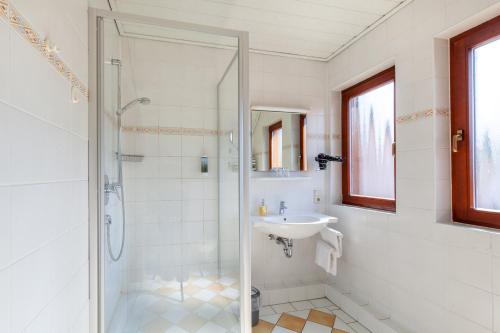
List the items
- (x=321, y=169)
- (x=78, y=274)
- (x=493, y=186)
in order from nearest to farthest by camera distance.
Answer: (x=78, y=274) → (x=493, y=186) → (x=321, y=169)

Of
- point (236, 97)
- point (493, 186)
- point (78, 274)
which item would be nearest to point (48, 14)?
point (236, 97)

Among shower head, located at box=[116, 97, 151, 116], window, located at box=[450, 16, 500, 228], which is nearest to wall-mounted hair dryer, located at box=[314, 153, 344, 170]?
window, located at box=[450, 16, 500, 228]

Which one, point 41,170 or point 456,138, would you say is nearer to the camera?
point 41,170

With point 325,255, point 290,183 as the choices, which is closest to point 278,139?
point 290,183

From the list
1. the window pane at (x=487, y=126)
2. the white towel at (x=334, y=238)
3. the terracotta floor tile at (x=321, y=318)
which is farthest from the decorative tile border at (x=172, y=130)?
the terracotta floor tile at (x=321, y=318)

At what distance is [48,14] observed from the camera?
919 millimetres

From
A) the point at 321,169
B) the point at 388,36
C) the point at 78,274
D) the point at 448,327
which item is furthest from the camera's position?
the point at 321,169

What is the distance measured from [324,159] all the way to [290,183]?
1.34 feet

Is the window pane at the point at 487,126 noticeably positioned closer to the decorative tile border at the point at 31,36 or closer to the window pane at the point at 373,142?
the window pane at the point at 373,142

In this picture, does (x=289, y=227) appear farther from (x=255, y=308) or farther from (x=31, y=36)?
(x=31, y=36)

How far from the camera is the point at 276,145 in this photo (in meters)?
2.62

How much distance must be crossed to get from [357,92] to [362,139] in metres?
0.46

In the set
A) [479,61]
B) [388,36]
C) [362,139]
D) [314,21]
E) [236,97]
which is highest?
[314,21]

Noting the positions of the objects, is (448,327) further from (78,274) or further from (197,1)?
(197,1)
